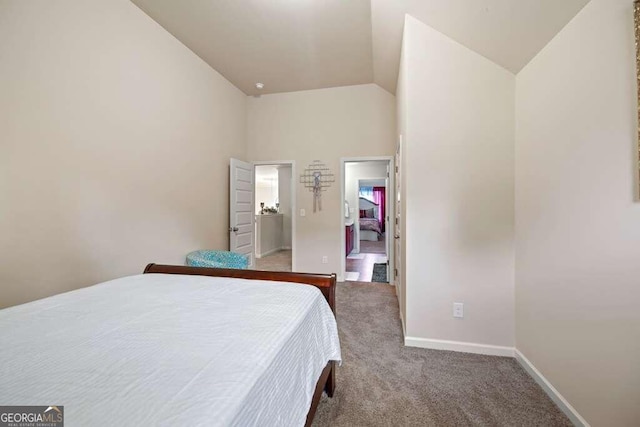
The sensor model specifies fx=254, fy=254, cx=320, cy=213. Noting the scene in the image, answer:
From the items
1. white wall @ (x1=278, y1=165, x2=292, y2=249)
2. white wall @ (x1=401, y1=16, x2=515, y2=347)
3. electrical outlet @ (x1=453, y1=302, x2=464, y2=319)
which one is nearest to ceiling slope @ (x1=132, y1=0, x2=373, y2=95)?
white wall @ (x1=401, y1=16, x2=515, y2=347)

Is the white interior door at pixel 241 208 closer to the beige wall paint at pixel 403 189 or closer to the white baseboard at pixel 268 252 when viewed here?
the white baseboard at pixel 268 252

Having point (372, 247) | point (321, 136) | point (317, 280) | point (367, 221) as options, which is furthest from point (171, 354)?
point (367, 221)

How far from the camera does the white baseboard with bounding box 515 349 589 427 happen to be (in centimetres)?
133

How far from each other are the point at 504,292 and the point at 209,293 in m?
2.12

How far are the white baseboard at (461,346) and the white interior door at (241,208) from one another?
2.61 metres

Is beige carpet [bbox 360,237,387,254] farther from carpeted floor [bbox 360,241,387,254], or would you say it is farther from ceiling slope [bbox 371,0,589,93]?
ceiling slope [bbox 371,0,589,93]

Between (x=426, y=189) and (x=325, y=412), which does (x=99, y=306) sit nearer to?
(x=325, y=412)

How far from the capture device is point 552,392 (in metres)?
1.52

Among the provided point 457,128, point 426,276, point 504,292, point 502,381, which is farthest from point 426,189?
point 502,381

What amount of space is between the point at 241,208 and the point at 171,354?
3.19 m

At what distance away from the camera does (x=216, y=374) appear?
669 millimetres

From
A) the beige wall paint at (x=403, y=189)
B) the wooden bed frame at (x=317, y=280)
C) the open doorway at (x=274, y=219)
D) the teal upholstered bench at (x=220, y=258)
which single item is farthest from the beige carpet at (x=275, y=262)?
the wooden bed frame at (x=317, y=280)
